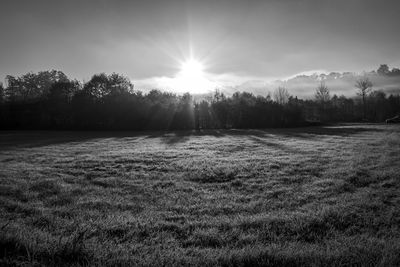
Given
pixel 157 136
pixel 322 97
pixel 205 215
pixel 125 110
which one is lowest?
pixel 205 215

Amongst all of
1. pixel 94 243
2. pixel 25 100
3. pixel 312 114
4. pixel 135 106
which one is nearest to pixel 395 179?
pixel 94 243

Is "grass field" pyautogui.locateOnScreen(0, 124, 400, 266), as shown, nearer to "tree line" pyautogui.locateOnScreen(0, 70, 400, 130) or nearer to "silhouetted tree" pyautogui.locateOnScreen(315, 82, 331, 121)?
"tree line" pyautogui.locateOnScreen(0, 70, 400, 130)

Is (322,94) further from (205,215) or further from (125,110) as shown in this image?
(205,215)

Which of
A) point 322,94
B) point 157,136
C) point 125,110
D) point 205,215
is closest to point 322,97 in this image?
point 322,94

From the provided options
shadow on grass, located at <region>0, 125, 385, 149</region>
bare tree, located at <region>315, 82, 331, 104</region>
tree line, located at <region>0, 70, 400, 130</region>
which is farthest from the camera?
bare tree, located at <region>315, 82, 331, 104</region>

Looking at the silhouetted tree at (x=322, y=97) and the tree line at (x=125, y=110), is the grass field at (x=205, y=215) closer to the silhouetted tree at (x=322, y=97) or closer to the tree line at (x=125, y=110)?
the tree line at (x=125, y=110)

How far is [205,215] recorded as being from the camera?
6871 millimetres

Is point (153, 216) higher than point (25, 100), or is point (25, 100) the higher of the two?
point (25, 100)

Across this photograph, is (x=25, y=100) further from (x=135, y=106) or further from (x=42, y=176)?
(x=42, y=176)

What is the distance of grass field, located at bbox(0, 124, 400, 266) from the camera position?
4199 millimetres

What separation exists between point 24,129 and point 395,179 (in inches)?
2849

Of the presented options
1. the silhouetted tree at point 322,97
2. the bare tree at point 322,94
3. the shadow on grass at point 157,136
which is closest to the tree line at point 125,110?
the shadow on grass at point 157,136

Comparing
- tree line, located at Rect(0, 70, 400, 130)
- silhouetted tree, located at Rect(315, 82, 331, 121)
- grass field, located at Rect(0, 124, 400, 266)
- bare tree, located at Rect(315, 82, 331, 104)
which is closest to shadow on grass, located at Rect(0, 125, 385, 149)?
tree line, located at Rect(0, 70, 400, 130)

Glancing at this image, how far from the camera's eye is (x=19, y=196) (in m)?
8.46
